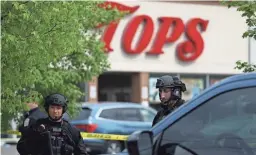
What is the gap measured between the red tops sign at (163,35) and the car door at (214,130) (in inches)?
847

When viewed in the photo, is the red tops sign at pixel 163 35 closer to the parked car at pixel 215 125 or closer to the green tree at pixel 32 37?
the green tree at pixel 32 37

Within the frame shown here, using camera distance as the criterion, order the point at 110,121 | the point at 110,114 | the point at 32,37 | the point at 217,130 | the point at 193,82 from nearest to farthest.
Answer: the point at 217,130 → the point at 32,37 → the point at 110,121 → the point at 110,114 → the point at 193,82

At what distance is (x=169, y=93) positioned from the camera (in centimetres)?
536

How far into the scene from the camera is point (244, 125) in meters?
3.49

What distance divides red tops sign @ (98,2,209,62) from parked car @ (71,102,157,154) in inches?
348

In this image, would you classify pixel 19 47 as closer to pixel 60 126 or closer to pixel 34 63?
pixel 34 63

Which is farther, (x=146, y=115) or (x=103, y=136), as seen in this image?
(x=146, y=115)

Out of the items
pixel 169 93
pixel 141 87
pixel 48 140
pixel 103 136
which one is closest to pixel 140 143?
pixel 169 93

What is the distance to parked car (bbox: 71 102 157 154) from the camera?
15195mm

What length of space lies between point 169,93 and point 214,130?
6.13 feet

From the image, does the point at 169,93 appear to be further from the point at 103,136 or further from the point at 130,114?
the point at 130,114

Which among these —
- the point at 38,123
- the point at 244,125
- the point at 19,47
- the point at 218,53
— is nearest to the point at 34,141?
the point at 38,123

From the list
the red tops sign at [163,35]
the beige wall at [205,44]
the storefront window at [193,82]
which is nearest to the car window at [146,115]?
the red tops sign at [163,35]

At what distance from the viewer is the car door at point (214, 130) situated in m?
3.47
